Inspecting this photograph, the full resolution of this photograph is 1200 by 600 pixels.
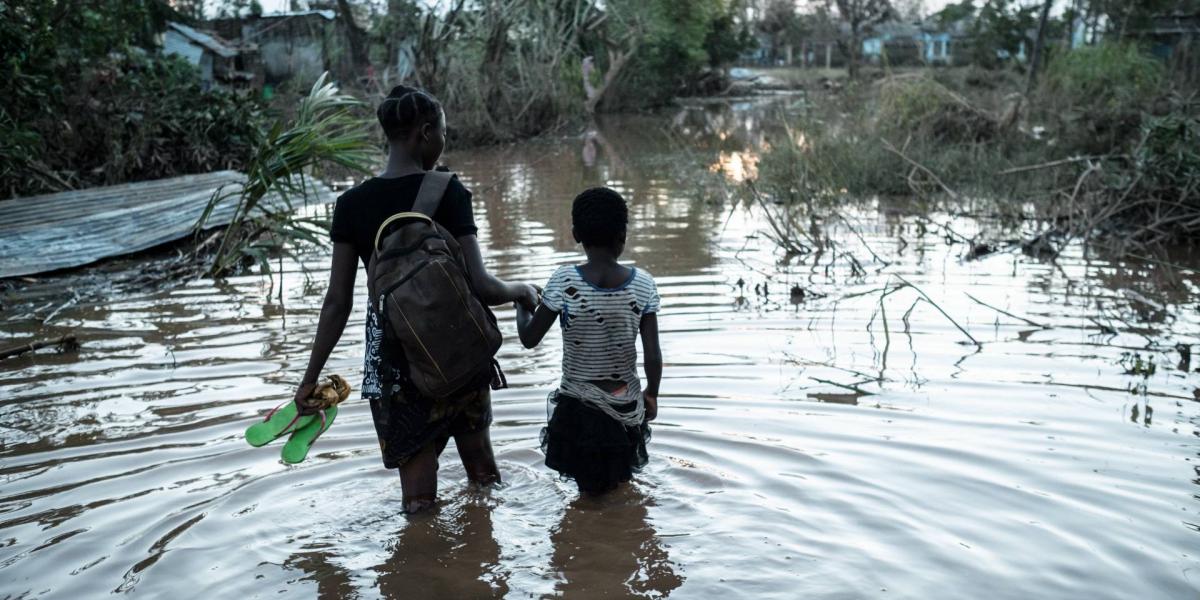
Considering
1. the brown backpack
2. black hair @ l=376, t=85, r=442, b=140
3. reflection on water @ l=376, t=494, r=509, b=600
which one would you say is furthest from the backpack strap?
reflection on water @ l=376, t=494, r=509, b=600

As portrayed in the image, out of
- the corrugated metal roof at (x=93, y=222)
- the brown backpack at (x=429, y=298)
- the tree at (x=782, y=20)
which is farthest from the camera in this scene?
the tree at (x=782, y=20)

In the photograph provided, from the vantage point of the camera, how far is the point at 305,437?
3893 mm

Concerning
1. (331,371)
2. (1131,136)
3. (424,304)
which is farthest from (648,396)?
(1131,136)

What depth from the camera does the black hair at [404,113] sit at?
343 centimetres

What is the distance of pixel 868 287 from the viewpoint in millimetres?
8211

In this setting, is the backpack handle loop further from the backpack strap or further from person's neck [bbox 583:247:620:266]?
person's neck [bbox 583:247:620:266]

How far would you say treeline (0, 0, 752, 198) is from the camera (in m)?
11.5

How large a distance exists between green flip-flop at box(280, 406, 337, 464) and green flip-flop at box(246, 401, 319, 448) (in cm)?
2

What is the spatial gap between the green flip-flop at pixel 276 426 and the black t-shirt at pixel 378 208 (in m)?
0.73

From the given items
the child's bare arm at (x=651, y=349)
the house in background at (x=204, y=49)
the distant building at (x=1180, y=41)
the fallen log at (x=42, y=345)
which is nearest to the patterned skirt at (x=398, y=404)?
the child's bare arm at (x=651, y=349)

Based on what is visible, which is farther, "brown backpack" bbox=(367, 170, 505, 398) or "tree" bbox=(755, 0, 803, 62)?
"tree" bbox=(755, 0, 803, 62)

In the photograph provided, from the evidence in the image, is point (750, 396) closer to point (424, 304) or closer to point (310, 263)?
point (424, 304)

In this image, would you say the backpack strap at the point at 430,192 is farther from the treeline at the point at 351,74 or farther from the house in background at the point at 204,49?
the house in background at the point at 204,49

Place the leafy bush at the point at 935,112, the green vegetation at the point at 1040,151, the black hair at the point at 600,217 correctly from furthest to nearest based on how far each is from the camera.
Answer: the leafy bush at the point at 935,112 → the green vegetation at the point at 1040,151 → the black hair at the point at 600,217
